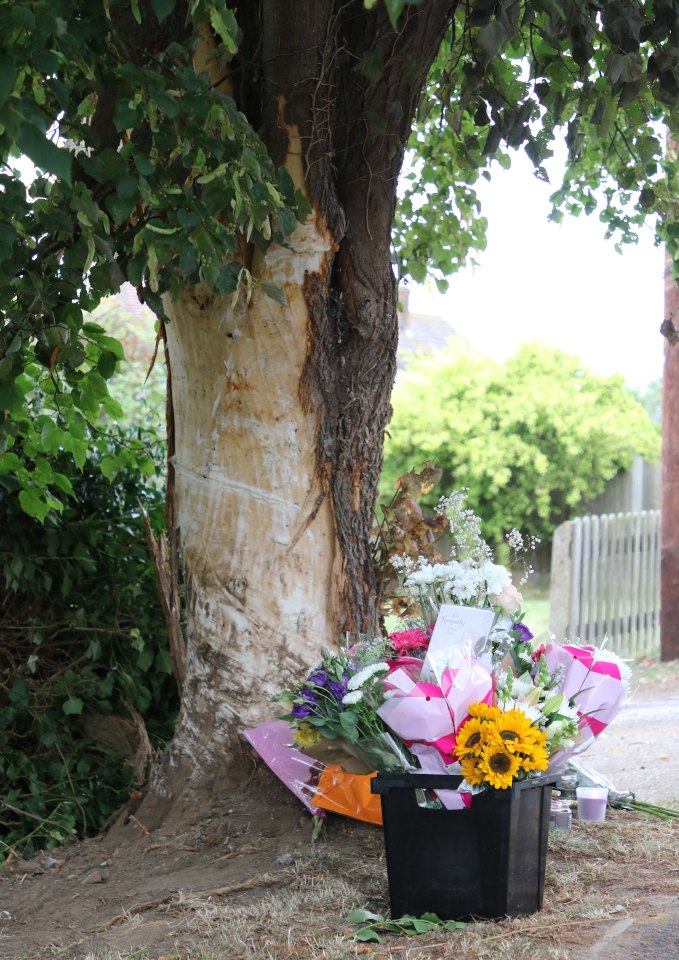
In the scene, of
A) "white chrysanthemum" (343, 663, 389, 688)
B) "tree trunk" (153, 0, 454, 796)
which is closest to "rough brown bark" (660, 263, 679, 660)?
"tree trunk" (153, 0, 454, 796)

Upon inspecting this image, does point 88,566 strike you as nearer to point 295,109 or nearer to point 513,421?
point 295,109

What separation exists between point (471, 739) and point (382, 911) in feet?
2.28

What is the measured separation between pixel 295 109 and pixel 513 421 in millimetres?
12804

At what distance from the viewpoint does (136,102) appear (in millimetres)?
3072

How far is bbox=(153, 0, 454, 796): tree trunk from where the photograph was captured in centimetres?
419

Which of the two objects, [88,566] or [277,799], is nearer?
[277,799]

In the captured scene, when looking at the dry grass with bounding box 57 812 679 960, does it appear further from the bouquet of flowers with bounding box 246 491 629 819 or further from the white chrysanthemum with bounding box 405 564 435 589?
the white chrysanthemum with bounding box 405 564 435 589

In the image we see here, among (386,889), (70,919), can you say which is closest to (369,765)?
(386,889)

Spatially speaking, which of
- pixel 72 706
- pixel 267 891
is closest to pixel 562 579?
pixel 72 706

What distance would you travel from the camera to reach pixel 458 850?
3.23m

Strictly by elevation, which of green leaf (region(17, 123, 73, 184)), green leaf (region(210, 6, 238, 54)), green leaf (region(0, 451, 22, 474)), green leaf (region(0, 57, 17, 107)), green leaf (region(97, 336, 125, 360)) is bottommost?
green leaf (region(0, 451, 22, 474))

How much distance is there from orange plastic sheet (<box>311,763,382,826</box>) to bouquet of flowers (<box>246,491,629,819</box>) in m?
0.01

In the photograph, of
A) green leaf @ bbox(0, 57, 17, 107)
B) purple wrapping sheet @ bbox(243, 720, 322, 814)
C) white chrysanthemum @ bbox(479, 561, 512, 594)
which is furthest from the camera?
purple wrapping sheet @ bbox(243, 720, 322, 814)

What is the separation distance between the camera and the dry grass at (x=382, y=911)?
307 cm
